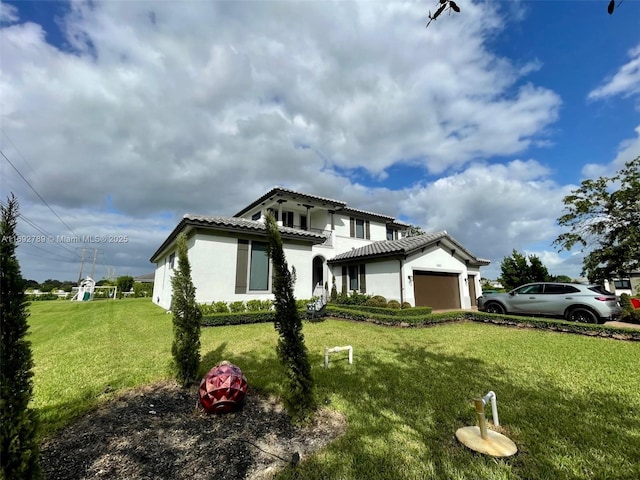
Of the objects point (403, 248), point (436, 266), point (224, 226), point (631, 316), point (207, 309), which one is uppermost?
point (224, 226)

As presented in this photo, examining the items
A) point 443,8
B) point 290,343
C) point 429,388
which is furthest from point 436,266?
point 443,8

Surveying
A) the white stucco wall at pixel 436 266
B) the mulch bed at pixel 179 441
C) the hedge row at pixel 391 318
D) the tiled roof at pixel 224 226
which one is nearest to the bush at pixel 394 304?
the white stucco wall at pixel 436 266

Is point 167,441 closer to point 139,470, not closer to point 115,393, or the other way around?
point 139,470

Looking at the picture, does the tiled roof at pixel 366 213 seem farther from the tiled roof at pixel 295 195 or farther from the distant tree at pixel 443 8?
the distant tree at pixel 443 8

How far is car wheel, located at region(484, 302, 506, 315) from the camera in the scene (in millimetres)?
13445

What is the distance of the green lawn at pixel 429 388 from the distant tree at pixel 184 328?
3.06 ft

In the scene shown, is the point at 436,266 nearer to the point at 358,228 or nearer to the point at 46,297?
the point at 358,228

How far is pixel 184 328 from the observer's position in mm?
5047

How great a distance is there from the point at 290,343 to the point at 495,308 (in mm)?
13529

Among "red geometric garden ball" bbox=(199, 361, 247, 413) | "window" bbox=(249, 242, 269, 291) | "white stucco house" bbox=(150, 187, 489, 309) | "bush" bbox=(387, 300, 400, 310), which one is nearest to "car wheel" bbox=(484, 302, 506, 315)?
"white stucco house" bbox=(150, 187, 489, 309)

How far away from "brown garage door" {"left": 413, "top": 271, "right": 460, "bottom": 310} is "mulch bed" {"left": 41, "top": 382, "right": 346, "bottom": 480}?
45.4 feet

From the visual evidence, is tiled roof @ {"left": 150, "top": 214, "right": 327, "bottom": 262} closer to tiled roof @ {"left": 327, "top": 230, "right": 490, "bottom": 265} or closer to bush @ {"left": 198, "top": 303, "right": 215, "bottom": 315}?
bush @ {"left": 198, "top": 303, "right": 215, "bottom": 315}

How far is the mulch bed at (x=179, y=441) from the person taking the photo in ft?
9.36

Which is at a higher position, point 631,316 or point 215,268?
point 215,268
